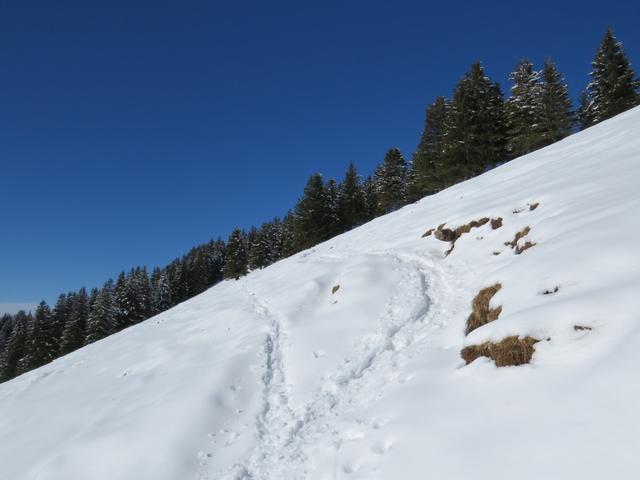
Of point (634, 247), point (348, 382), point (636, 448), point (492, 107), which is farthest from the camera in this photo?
point (492, 107)

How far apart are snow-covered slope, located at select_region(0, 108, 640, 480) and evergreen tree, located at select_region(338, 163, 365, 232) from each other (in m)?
32.6

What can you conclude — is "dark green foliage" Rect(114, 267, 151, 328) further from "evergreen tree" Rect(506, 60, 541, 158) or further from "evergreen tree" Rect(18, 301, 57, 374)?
"evergreen tree" Rect(506, 60, 541, 158)

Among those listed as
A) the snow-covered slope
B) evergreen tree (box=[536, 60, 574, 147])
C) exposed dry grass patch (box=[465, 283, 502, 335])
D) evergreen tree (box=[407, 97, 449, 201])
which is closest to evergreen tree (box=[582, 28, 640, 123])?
evergreen tree (box=[536, 60, 574, 147])

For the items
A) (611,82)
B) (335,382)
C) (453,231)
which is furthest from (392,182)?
(335,382)

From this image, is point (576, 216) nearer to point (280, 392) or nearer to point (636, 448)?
point (636, 448)

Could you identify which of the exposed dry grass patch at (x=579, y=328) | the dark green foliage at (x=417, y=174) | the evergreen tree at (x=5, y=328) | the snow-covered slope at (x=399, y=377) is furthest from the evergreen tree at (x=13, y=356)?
the exposed dry grass patch at (x=579, y=328)

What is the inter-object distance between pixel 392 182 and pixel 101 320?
140ft

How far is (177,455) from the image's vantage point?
7547 mm

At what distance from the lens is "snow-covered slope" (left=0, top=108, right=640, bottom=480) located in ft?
15.5

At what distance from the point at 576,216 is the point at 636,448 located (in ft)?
25.6

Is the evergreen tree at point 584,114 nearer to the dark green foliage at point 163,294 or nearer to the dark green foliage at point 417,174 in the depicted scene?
the dark green foliage at point 417,174

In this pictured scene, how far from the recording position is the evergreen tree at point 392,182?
46703 millimetres

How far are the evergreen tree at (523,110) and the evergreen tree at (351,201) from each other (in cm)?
2017

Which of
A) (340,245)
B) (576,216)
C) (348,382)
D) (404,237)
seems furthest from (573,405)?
(340,245)
